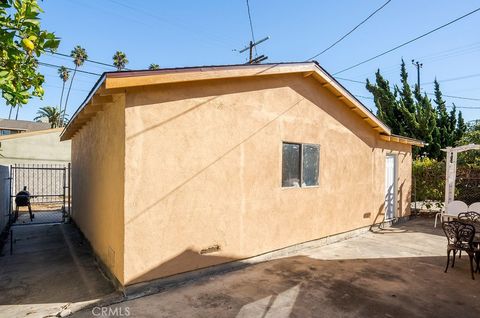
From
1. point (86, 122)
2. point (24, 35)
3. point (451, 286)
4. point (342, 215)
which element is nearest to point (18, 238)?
point (86, 122)

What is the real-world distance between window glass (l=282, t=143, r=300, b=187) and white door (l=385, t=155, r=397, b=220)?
5.53m

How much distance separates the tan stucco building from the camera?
16.2ft

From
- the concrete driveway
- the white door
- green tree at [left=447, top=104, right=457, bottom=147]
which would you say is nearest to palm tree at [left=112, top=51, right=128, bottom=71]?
green tree at [left=447, top=104, right=457, bottom=147]

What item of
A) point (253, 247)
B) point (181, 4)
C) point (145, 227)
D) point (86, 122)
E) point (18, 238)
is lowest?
point (18, 238)

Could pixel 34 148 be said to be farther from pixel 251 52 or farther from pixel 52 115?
pixel 52 115

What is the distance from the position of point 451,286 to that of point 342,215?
3669 mm

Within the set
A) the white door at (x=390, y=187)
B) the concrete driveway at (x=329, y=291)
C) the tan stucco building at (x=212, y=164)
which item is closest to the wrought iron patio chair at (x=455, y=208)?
the white door at (x=390, y=187)

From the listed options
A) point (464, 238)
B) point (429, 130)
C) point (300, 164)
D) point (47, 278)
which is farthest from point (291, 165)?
point (429, 130)

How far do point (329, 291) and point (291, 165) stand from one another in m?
3.15

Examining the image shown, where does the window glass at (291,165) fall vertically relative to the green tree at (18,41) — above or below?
Result: below

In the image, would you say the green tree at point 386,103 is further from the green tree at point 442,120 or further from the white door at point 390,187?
the white door at point 390,187

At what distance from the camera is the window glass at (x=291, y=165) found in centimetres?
726

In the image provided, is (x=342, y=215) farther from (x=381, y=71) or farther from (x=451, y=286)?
(x=381, y=71)

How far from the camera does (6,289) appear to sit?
5.18 meters
